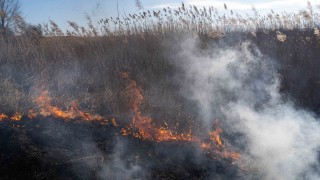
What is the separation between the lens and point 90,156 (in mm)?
4809

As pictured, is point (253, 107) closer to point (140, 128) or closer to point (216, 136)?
point (216, 136)

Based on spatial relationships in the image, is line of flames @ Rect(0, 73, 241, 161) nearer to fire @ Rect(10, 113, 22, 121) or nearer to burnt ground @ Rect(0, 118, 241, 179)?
fire @ Rect(10, 113, 22, 121)

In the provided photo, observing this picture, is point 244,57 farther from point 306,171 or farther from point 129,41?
point 306,171

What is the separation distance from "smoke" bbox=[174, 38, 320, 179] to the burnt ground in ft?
2.43

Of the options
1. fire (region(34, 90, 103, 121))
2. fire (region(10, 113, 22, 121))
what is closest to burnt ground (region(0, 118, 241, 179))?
fire (region(10, 113, 22, 121))

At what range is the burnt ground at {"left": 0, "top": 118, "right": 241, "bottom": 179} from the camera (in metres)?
4.56

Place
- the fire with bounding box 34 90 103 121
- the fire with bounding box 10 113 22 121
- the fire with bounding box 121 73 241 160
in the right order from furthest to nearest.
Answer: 1. the fire with bounding box 34 90 103 121
2. the fire with bounding box 10 113 22 121
3. the fire with bounding box 121 73 241 160

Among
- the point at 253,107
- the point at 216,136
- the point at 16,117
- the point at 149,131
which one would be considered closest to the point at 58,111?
the point at 16,117

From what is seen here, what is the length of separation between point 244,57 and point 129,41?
3.05 meters

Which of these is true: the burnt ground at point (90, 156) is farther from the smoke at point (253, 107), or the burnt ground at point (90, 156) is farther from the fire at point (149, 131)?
the smoke at point (253, 107)

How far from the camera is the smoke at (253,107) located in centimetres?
521

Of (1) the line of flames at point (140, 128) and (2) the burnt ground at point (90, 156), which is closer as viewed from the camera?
(2) the burnt ground at point (90, 156)

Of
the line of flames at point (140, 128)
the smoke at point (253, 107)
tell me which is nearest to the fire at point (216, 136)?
the line of flames at point (140, 128)

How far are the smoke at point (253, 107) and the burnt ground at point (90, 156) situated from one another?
0.74 m
